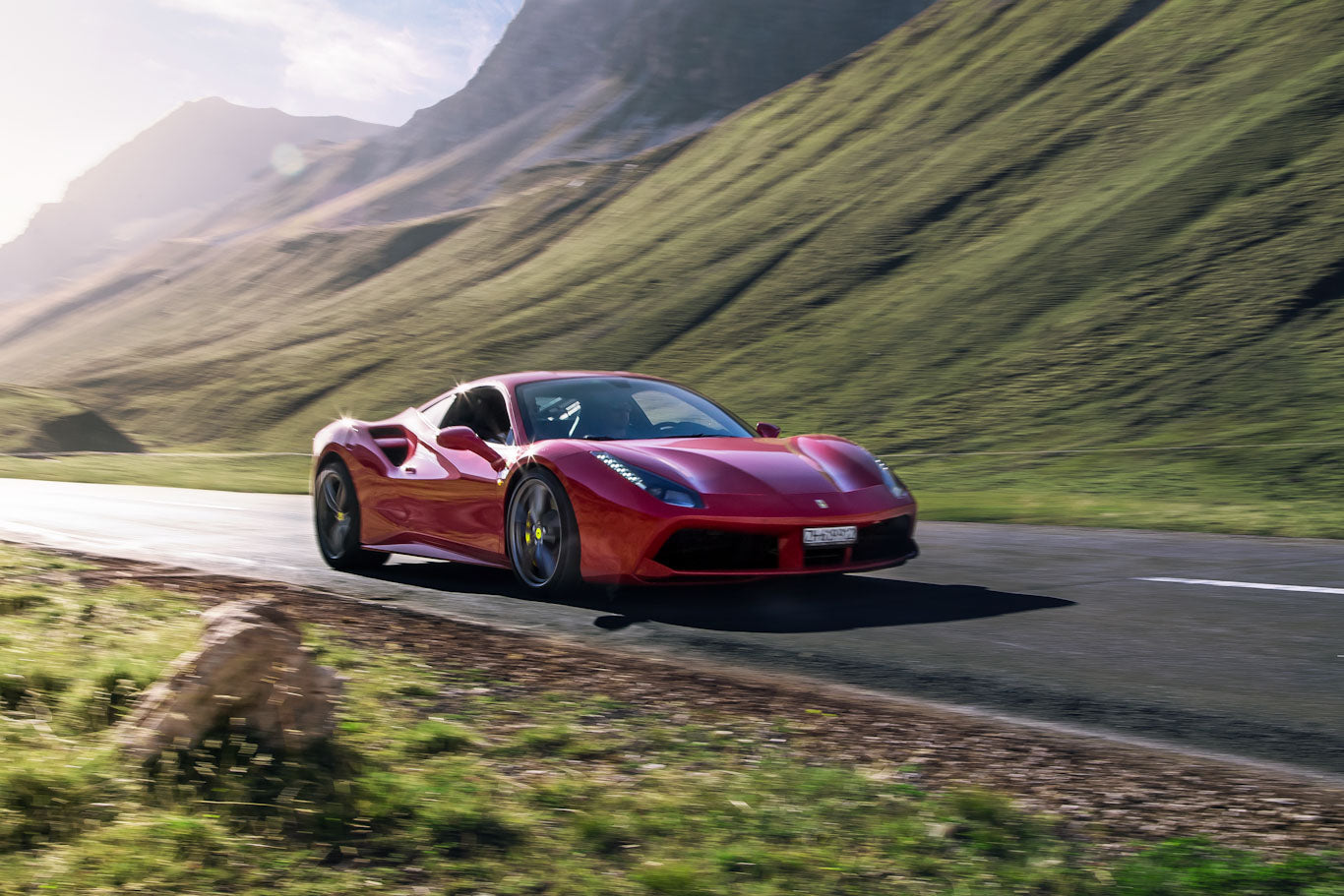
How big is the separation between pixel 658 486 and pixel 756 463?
0.63m

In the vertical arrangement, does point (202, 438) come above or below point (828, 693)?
above

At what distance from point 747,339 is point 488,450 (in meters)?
46.0

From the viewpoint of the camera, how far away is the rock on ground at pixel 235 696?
349 cm

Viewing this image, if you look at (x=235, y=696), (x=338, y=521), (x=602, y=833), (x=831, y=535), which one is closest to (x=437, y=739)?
(x=235, y=696)

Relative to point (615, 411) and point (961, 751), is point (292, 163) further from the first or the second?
point (961, 751)

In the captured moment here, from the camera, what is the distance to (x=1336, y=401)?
2686 cm

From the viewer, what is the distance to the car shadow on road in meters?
6.23

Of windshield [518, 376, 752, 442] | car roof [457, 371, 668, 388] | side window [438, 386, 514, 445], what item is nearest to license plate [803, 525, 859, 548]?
windshield [518, 376, 752, 442]

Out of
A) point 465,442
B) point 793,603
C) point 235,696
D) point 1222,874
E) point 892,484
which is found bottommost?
point 1222,874

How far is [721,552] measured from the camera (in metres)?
6.51

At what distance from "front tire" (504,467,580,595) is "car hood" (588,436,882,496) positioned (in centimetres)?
35

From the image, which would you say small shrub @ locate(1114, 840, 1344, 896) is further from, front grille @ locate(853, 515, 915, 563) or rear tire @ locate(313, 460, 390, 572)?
rear tire @ locate(313, 460, 390, 572)

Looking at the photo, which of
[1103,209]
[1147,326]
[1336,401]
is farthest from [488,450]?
[1103,209]

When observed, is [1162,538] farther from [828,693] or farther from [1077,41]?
[1077,41]
